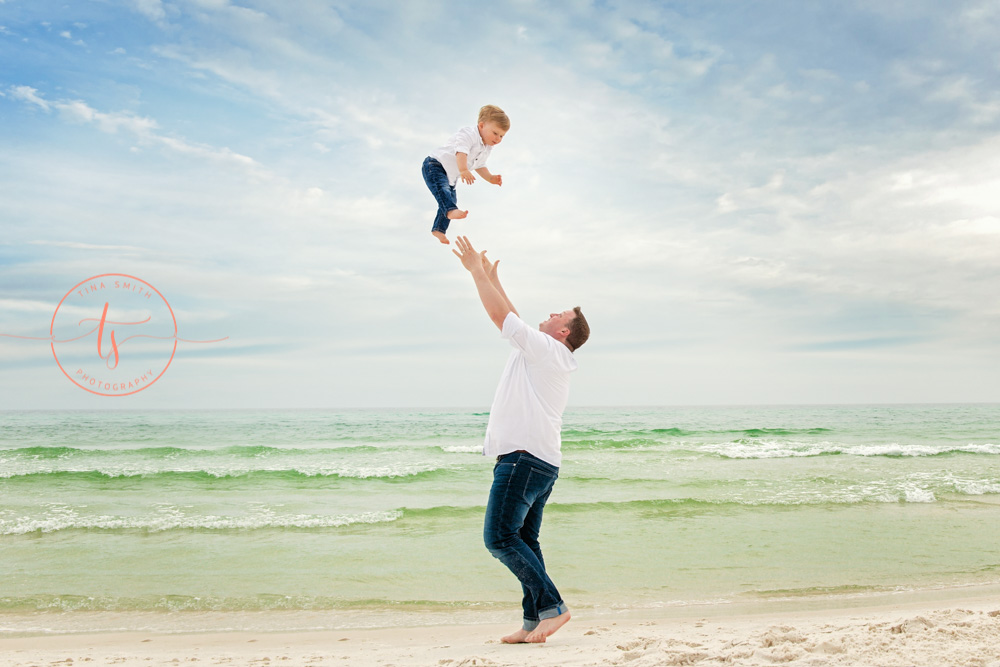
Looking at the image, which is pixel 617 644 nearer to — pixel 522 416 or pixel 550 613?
pixel 550 613

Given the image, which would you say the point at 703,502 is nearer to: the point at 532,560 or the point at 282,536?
the point at 282,536

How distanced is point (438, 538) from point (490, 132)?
548 cm

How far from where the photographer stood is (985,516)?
A: 8.81 meters

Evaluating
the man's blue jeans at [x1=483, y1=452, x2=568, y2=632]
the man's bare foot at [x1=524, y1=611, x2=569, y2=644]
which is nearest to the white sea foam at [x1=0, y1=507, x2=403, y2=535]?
the man's bare foot at [x1=524, y1=611, x2=569, y2=644]

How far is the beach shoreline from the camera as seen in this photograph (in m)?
3.04

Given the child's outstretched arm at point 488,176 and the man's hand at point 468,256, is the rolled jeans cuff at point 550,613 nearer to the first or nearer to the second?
the man's hand at point 468,256

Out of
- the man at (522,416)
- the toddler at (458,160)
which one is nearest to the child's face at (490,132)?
the toddler at (458,160)

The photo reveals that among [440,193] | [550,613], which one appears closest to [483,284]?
[440,193]

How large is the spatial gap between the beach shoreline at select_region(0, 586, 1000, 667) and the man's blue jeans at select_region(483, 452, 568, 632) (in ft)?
1.05

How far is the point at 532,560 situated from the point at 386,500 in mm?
8055

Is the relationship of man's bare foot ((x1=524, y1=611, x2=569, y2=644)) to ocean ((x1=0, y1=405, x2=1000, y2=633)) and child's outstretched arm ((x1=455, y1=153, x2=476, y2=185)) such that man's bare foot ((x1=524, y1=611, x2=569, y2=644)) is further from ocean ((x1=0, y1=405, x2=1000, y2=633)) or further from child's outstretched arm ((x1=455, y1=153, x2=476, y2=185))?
child's outstretched arm ((x1=455, y1=153, x2=476, y2=185))

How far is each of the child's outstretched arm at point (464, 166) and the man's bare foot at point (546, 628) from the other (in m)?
2.72

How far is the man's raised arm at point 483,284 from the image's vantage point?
3180 mm

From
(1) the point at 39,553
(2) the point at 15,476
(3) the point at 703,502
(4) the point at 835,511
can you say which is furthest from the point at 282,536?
(2) the point at 15,476
